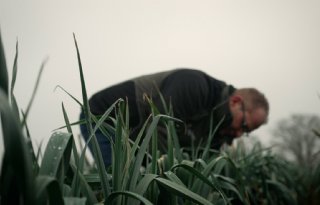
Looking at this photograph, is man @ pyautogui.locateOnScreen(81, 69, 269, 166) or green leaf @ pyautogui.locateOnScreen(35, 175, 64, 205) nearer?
green leaf @ pyautogui.locateOnScreen(35, 175, 64, 205)

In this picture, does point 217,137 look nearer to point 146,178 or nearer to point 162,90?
point 162,90

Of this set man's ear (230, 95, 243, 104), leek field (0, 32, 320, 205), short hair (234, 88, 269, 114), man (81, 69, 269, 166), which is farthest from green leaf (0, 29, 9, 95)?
→ short hair (234, 88, 269, 114)

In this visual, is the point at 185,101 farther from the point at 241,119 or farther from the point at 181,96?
the point at 241,119

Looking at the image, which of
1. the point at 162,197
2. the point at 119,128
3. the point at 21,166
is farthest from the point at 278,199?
the point at 21,166

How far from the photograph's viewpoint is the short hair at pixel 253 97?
2.44 m

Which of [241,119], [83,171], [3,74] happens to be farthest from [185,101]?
[3,74]

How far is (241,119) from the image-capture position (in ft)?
8.00

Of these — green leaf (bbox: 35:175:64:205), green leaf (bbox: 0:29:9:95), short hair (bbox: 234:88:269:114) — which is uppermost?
green leaf (bbox: 0:29:9:95)

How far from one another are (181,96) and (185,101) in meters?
0.04

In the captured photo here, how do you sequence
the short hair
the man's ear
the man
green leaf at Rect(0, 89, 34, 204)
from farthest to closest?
1. the short hair
2. the man's ear
3. the man
4. green leaf at Rect(0, 89, 34, 204)

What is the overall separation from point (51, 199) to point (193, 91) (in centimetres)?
150

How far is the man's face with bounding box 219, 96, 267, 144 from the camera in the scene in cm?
238

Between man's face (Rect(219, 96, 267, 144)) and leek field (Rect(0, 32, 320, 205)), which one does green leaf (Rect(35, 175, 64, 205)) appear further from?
man's face (Rect(219, 96, 267, 144))

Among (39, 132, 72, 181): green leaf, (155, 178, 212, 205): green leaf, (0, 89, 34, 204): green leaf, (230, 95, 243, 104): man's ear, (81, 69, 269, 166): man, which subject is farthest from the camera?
(230, 95, 243, 104): man's ear
